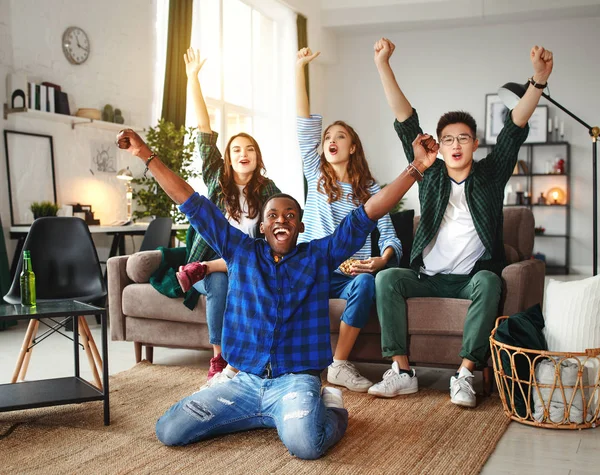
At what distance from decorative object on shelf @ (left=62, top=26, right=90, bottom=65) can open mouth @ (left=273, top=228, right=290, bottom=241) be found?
4.08 m

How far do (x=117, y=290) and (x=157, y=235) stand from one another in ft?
5.20

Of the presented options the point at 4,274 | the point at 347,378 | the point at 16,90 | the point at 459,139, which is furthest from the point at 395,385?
the point at 16,90

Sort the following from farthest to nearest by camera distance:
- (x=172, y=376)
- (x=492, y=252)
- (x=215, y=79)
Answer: (x=215, y=79) < (x=172, y=376) < (x=492, y=252)

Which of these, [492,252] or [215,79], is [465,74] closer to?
[215,79]

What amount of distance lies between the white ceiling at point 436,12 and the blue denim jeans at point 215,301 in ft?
23.5

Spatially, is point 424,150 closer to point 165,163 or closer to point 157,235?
point 157,235

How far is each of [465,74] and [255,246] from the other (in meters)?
8.07

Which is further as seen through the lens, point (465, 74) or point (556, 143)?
point (465, 74)

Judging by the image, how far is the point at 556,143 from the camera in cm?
Result: 909

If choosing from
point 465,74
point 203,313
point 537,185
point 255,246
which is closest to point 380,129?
point 465,74

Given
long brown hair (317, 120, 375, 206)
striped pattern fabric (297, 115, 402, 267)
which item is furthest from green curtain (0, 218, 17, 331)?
long brown hair (317, 120, 375, 206)

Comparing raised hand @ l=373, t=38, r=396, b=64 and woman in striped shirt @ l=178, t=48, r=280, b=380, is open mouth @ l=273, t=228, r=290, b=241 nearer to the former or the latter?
woman in striped shirt @ l=178, t=48, r=280, b=380

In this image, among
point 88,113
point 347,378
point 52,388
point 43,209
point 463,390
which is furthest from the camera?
point 88,113

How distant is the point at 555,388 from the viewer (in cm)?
253
